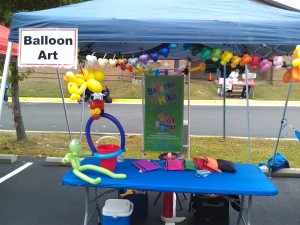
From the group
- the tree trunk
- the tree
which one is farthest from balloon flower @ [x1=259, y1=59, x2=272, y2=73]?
the tree trunk

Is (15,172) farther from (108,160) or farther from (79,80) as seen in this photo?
(79,80)

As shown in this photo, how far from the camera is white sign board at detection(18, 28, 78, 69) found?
10.2ft

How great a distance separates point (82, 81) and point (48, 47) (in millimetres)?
434

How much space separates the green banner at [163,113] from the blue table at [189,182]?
2.13 meters

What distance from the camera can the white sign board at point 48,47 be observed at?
3117 mm

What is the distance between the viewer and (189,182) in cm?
335

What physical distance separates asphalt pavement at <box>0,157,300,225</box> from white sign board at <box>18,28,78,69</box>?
6.43 ft

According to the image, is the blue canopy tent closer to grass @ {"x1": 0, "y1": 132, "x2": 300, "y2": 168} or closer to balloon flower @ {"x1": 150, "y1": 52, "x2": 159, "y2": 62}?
balloon flower @ {"x1": 150, "y1": 52, "x2": 159, "y2": 62}

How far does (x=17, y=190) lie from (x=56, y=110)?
29.2 ft

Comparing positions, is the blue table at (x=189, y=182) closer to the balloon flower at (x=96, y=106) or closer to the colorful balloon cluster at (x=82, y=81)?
the balloon flower at (x=96, y=106)

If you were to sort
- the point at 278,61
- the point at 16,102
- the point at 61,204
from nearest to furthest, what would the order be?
the point at 278,61 → the point at 61,204 → the point at 16,102

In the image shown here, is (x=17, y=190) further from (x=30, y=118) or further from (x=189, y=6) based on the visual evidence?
(x=30, y=118)

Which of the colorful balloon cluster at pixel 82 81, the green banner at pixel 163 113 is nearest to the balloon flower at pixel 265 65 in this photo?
the colorful balloon cluster at pixel 82 81

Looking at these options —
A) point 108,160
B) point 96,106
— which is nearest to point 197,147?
point 108,160
